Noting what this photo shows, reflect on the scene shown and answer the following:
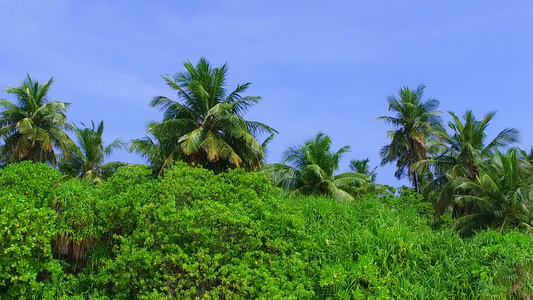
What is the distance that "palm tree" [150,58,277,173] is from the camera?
21.0 meters

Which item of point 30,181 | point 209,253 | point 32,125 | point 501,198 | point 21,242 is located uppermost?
point 32,125

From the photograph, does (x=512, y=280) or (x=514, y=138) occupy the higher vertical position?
(x=514, y=138)

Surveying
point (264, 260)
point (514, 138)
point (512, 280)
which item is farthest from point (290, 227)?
point (514, 138)

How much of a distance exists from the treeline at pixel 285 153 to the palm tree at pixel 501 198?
0.04 m

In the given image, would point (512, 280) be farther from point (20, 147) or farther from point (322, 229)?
point (20, 147)

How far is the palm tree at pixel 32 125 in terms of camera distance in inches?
1069

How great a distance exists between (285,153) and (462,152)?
7.94 meters

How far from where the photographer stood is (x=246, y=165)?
2211 cm

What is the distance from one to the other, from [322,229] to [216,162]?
23.7 ft

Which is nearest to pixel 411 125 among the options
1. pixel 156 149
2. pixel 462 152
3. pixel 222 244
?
pixel 462 152

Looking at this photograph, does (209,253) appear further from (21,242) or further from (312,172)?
(312,172)

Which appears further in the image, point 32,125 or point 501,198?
point 32,125

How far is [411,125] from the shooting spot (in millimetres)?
33219

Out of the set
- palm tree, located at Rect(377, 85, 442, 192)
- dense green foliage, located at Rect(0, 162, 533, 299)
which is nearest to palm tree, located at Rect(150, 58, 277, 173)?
dense green foliage, located at Rect(0, 162, 533, 299)
